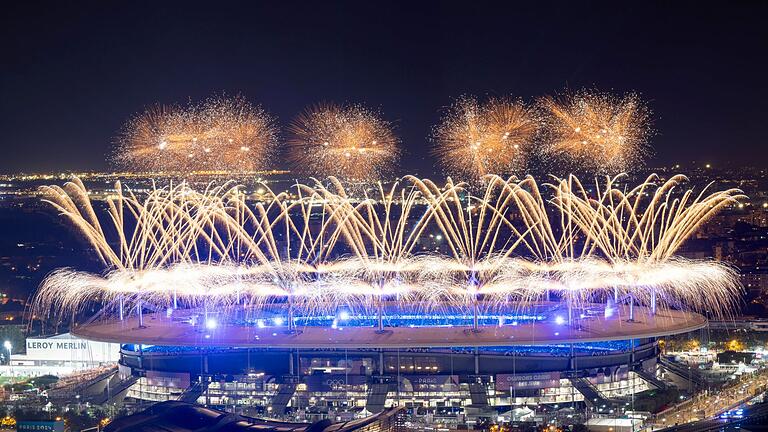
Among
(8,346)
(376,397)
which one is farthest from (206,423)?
(8,346)

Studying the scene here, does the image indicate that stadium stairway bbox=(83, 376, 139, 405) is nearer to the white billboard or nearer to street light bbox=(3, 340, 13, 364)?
the white billboard

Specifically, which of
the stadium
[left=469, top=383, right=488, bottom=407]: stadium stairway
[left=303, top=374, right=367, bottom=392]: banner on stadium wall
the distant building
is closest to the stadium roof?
the stadium

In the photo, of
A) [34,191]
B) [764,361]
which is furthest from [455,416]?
[34,191]

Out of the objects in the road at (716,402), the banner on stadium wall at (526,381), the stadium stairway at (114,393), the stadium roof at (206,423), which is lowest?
the road at (716,402)

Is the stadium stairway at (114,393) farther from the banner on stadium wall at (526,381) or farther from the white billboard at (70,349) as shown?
the banner on stadium wall at (526,381)

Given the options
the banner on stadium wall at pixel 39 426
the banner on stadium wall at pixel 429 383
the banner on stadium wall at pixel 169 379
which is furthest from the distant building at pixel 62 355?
the banner on stadium wall at pixel 429 383

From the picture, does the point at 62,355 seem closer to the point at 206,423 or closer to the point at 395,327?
the point at 395,327

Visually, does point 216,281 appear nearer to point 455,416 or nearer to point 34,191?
point 455,416
